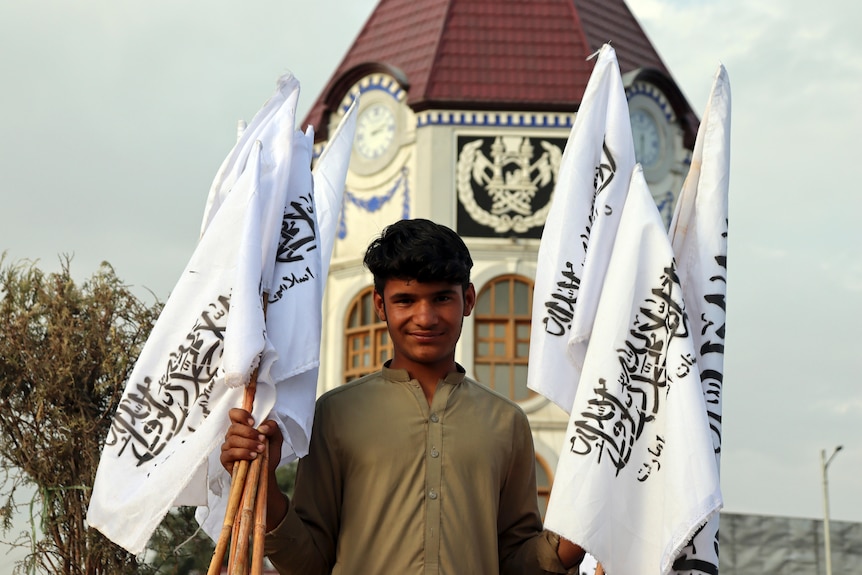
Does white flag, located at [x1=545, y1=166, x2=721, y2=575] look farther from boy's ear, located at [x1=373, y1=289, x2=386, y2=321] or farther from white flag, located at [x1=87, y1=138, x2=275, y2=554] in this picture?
white flag, located at [x1=87, y1=138, x2=275, y2=554]

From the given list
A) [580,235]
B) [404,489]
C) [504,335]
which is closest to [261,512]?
[404,489]

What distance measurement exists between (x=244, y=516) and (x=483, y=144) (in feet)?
67.3

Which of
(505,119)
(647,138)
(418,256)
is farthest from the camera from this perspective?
(647,138)

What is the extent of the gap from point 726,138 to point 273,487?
2.11m

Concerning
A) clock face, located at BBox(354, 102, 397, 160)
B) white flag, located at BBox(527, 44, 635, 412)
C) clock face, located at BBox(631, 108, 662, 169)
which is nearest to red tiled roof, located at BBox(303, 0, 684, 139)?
clock face, located at BBox(354, 102, 397, 160)

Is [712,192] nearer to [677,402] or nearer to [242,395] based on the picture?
[677,402]

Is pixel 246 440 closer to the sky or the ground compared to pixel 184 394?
closer to the ground

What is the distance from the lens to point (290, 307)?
4500 mm

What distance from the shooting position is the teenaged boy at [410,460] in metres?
4.18

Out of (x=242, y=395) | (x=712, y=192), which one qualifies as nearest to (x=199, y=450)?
(x=242, y=395)

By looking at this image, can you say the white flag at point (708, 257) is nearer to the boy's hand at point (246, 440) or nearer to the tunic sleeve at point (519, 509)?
the tunic sleeve at point (519, 509)

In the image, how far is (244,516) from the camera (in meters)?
3.99

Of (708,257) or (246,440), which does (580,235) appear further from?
(246,440)

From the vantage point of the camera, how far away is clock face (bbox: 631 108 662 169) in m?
25.4
